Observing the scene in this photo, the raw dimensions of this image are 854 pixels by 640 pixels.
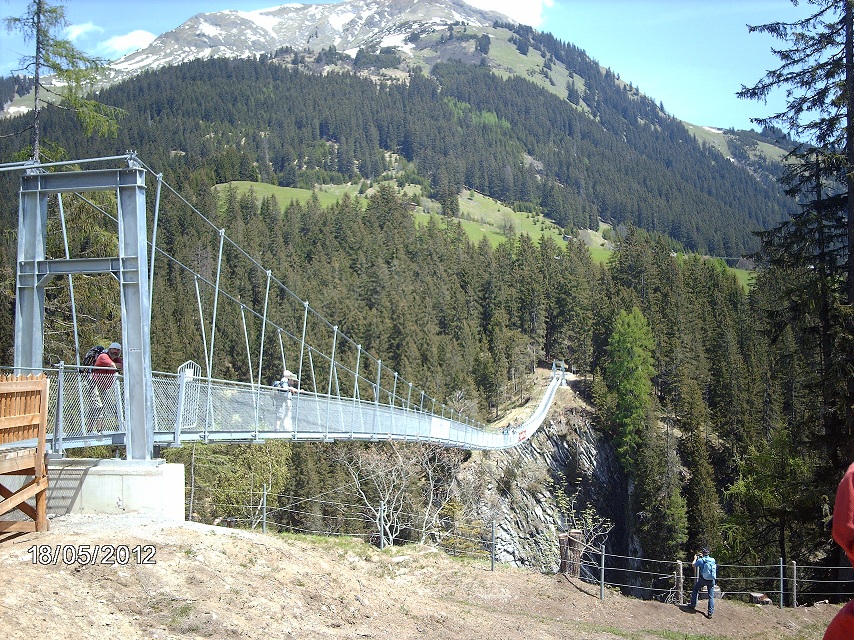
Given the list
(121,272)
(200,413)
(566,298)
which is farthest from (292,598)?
(566,298)

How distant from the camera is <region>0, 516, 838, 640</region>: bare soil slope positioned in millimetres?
5613

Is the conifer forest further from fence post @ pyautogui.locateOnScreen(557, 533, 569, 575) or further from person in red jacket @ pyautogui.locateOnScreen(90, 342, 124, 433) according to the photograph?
person in red jacket @ pyautogui.locateOnScreen(90, 342, 124, 433)

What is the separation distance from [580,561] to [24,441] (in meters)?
8.41

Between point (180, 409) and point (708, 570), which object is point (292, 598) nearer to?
point (180, 409)

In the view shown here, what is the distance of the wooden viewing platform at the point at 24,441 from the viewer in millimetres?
6723

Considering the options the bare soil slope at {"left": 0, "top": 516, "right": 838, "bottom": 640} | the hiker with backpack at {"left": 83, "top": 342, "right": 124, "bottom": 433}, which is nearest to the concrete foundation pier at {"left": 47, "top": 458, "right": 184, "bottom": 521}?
the bare soil slope at {"left": 0, "top": 516, "right": 838, "bottom": 640}

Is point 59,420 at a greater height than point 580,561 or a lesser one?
greater

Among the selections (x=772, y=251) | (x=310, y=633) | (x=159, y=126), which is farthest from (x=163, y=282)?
(x=159, y=126)

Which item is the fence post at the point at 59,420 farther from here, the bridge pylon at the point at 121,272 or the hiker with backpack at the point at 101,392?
the hiker with backpack at the point at 101,392

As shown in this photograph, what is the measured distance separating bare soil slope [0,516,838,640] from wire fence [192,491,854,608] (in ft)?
2.28

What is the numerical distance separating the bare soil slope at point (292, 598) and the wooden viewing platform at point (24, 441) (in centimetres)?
31

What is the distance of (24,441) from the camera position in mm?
7012
